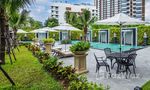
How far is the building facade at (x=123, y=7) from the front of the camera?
4158 inches

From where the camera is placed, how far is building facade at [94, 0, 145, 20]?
347 ft

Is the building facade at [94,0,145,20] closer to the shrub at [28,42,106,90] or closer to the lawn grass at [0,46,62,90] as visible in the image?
the lawn grass at [0,46,62,90]

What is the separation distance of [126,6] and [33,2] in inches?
→ 3934

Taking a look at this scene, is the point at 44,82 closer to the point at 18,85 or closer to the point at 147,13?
the point at 18,85

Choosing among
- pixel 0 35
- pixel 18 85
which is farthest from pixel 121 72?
pixel 0 35

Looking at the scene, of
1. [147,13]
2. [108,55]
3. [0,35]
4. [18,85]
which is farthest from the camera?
[147,13]

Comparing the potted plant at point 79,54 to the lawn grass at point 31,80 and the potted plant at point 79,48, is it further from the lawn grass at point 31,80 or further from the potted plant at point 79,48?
the lawn grass at point 31,80

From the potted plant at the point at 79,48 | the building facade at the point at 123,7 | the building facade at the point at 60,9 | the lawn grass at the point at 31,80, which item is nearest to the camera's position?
the lawn grass at the point at 31,80

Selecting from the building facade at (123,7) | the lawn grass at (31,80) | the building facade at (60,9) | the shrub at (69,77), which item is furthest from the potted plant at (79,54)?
the building facade at (123,7)

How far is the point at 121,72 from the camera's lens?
10.4 metres

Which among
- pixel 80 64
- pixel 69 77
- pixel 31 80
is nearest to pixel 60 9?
pixel 80 64

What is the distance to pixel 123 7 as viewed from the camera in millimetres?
108062

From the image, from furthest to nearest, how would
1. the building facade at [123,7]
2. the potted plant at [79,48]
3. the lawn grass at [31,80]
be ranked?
the building facade at [123,7]
the potted plant at [79,48]
the lawn grass at [31,80]

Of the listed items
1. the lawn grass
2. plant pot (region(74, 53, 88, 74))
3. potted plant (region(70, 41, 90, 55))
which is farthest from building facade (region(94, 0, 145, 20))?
the lawn grass
